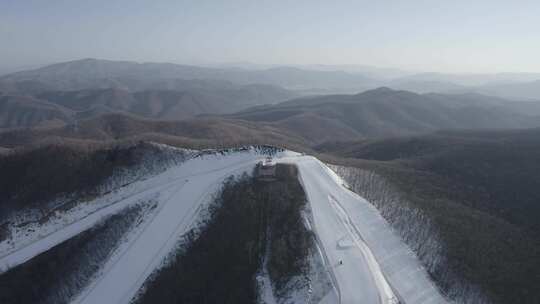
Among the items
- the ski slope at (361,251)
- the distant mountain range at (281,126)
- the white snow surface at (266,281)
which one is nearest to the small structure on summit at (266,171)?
the white snow surface at (266,281)

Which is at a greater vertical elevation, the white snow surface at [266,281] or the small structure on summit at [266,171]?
the small structure on summit at [266,171]

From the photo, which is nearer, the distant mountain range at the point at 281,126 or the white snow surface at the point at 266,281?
the white snow surface at the point at 266,281

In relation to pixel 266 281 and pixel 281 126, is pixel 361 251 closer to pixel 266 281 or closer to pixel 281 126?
pixel 266 281

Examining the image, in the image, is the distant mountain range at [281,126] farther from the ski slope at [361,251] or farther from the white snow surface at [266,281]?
the ski slope at [361,251]

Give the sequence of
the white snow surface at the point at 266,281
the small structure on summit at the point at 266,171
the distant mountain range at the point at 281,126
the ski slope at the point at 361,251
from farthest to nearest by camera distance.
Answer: the distant mountain range at the point at 281,126
the small structure on summit at the point at 266,171
the white snow surface at the point at 266,281
the ski slope at the point at 361,251

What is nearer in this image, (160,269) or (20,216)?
(160,269)

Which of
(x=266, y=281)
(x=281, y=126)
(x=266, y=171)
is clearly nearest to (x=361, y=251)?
(x=266, y=281)

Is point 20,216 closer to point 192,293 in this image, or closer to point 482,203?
point 192,293

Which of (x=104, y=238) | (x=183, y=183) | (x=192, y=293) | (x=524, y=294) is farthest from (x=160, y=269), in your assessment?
(x=524, y=294)

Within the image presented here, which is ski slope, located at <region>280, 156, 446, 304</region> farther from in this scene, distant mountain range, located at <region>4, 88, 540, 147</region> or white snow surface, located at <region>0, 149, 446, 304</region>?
distant mountain range, located at <region>4, 88, 540, 147</region>
